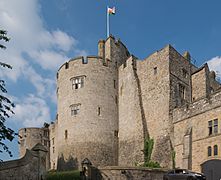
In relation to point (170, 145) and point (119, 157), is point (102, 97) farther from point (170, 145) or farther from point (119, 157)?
point (170, 145)

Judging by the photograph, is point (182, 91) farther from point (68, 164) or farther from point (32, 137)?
point (32, 137)

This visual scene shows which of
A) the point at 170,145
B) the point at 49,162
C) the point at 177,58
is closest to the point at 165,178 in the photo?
the point at 170,145

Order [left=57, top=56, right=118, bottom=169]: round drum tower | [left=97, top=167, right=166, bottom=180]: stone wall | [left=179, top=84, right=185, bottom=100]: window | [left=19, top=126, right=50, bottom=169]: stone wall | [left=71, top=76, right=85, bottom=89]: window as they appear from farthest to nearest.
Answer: [left=19, top=126, right=50, bottom=169]: stone wall
[left=71, top=76, right=85, bottom=89]: window
[left=57, top=56, right=118, bottom=169]: round drum tower
[left=179, top=84, right=185, bottom=100]: window
[left=97, top=167, right=166, bottom=180]: stone wall

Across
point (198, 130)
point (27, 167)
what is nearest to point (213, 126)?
point (198, 130)

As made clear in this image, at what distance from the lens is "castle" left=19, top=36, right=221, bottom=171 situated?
39.0m

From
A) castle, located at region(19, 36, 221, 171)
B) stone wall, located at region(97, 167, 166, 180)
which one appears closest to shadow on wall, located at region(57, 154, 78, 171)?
castle, located at region(19, 36, 221, 171)

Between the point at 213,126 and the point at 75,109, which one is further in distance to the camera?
the point at 75,109

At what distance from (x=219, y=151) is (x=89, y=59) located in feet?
67.9

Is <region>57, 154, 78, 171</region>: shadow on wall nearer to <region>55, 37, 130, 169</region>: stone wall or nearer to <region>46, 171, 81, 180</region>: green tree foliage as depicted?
<region>55, 37, 130, 169</region>: stone wall

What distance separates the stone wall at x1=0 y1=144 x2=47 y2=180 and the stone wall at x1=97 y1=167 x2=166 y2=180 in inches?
225

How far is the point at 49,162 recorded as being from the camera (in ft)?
209

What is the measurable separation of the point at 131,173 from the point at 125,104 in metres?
14.4

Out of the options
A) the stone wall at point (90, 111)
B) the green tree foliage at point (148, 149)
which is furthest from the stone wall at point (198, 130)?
the stone wall at point (90, 111)

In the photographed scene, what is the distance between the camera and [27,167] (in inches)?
1125
